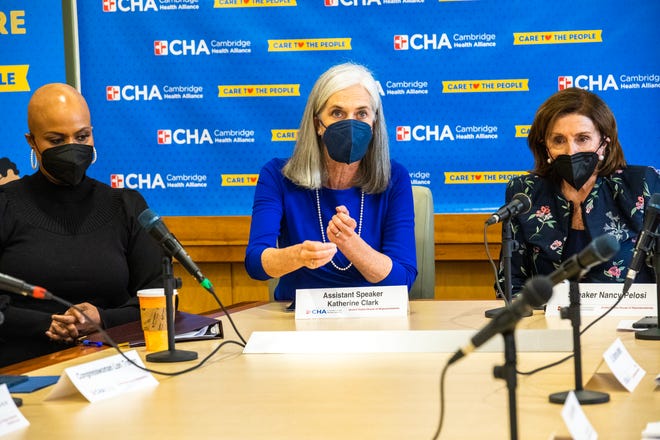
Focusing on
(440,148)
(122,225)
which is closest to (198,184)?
(440,148)

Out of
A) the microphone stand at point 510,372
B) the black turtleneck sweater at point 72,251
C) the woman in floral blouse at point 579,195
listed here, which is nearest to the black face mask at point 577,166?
the woman in floral blouse at point 579,195

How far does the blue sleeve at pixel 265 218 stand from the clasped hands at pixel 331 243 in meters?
0.28

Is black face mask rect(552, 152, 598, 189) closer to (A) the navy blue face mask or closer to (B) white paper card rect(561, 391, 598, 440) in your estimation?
(A) the navy blue face mask

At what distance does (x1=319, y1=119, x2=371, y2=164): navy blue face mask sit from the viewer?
2.62m

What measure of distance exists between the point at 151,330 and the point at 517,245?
4.55 ft

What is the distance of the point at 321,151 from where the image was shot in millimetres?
2785

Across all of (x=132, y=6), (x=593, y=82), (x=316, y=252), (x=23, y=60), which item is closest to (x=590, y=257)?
(x=316, y=252)

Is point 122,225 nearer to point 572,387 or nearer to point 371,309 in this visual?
point 371,309

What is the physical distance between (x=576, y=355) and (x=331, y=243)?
104 cm

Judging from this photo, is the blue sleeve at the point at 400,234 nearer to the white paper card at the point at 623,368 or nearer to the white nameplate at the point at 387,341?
the white nameplate at the point at 387,341

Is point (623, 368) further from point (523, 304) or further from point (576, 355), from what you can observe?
point (523, 304)

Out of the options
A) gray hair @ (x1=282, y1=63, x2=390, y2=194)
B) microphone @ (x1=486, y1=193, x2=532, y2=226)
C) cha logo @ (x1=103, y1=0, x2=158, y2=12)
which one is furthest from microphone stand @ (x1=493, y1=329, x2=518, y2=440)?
cha logo @ (x1=103, y1=0, x2=158, y2=12)

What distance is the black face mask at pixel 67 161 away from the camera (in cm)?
248

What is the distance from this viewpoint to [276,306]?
2.67m
